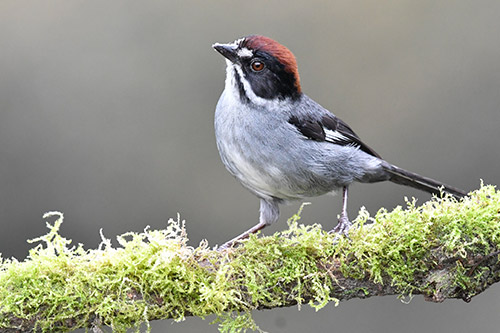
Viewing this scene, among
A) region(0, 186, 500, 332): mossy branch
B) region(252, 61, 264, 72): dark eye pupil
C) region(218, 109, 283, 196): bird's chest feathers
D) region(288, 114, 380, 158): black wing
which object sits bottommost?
region(0, 186, 500, 332): mossy branch

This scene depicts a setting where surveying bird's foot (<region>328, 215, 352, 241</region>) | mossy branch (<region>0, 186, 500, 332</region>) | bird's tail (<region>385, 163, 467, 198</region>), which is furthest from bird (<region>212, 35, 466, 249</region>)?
mossy branch (<region>0, 186, 500, 332</region>)

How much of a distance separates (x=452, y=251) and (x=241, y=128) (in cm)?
158

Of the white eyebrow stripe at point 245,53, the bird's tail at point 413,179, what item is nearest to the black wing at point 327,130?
the bird's tail at point 413,179

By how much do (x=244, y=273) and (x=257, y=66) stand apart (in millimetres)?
1442

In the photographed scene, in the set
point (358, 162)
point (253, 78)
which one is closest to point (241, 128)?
point (253, 78)

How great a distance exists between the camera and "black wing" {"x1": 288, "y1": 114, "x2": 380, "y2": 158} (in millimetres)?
3908

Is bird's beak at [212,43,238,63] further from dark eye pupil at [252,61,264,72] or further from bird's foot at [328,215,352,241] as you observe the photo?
bird's foot at [328,215,352,241]

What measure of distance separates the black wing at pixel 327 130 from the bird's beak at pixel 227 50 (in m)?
0.56

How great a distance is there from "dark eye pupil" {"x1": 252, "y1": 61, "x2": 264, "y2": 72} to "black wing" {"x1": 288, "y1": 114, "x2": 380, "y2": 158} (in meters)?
0.39

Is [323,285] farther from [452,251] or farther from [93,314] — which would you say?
[93,314]

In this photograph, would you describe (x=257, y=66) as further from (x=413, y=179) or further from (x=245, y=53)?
(x=413, y=179)

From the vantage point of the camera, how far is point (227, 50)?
3.78 meters

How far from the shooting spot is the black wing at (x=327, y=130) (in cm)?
391

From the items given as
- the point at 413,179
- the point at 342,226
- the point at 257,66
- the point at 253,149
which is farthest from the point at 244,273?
the point at 413,179
